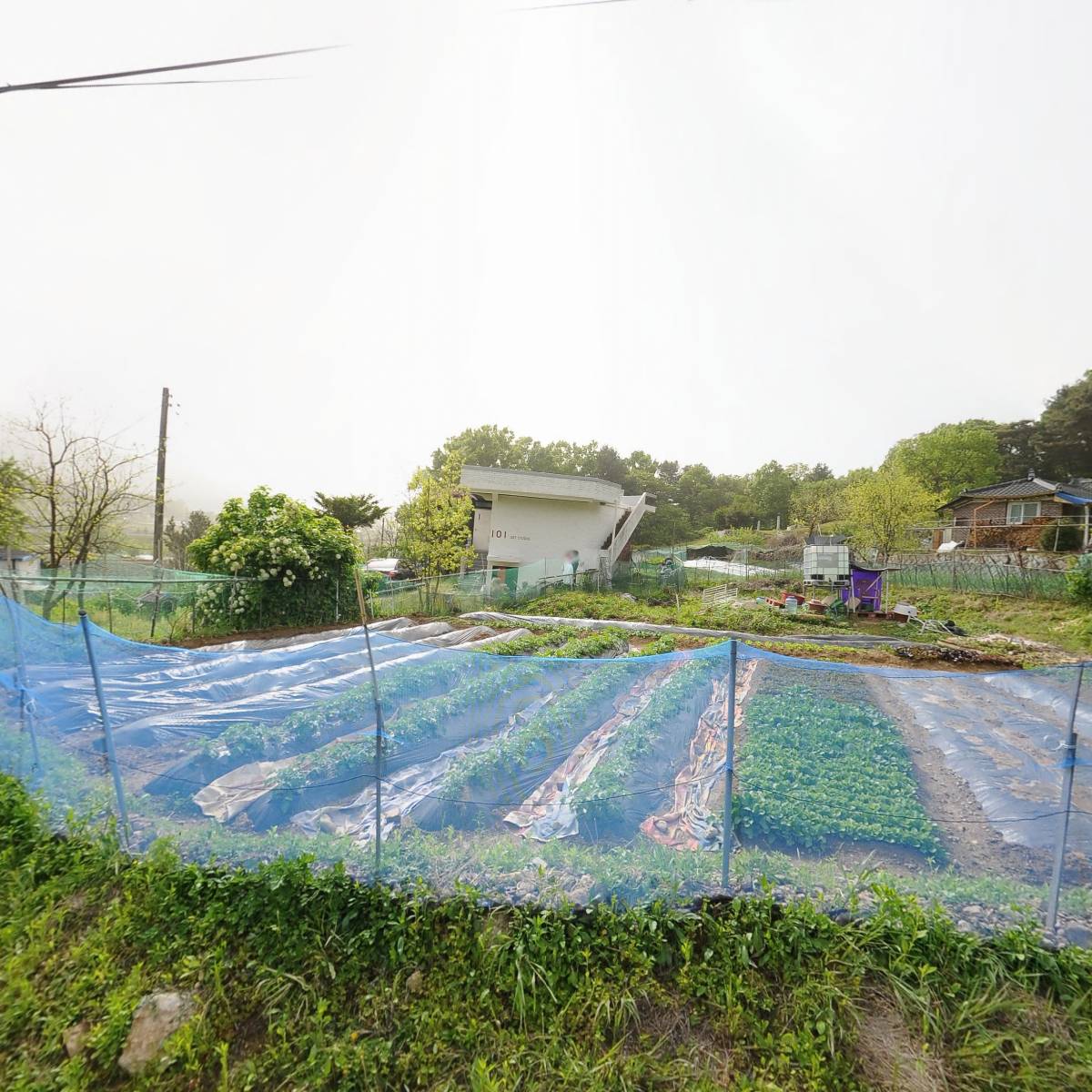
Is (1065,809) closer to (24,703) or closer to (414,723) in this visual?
(414,723)

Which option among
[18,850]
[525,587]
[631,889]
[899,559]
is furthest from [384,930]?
[899,559]

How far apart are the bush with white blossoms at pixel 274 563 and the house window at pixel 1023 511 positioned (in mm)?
32763

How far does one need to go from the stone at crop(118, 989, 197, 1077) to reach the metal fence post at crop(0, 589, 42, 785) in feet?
8.98

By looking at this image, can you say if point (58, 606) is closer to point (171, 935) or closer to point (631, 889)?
point (171, 935)

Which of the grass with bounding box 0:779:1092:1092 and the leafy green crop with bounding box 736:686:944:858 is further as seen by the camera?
the leafy green crop with bounding box 736:686:944:858

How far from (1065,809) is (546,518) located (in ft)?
63.4

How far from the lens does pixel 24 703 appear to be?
407 centimetres

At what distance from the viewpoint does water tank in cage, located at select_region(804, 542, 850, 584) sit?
1744 cm

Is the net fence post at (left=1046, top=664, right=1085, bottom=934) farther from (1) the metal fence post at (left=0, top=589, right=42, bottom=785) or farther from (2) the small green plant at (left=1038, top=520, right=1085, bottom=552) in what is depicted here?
(2) the small green plant at (left=1038, top=520, right=1085, bottom=552)

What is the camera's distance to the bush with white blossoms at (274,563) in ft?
33.7

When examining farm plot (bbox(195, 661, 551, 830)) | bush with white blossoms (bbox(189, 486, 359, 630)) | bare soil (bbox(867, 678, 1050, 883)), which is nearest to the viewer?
bare soil (bbox(867, 678, 1050, 883))

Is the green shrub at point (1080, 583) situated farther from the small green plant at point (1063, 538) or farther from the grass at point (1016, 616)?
the small green plant at point (1063, 538)

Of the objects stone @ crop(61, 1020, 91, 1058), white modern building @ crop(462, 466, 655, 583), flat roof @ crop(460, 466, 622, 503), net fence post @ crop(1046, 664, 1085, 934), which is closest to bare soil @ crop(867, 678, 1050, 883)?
net fence post @ crop(1046, 664, 1085, 934)

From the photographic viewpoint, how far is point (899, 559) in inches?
928
